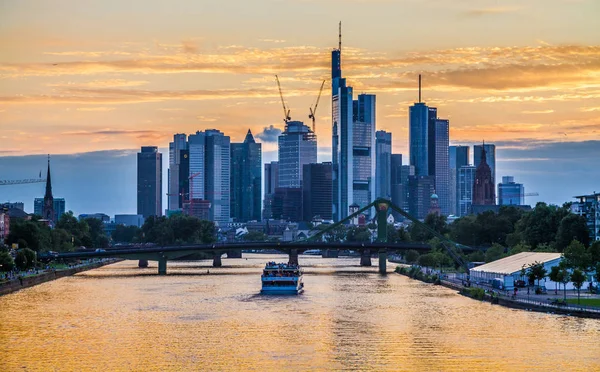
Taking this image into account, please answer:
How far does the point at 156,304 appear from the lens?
107250 millimetres

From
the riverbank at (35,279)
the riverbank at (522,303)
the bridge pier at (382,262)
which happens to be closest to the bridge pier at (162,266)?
the riverbank at (35,279)

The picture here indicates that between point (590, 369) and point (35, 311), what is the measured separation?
48541 millimetres

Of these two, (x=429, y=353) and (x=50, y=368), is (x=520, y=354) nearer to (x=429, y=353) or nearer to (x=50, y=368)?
(x=429, y=353)

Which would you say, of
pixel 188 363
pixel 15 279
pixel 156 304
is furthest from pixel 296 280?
pixel 188 363

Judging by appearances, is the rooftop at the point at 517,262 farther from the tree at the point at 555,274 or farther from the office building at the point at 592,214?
the office building at the point at 592,214

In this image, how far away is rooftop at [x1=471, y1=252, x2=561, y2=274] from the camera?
378 ft

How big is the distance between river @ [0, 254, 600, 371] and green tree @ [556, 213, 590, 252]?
24933 millimetres

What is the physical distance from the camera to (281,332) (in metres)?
83.0

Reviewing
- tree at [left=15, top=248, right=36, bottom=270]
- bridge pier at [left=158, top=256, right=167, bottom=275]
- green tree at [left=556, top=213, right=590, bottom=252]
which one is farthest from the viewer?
bridge pier at [left=158, top=256, right=167, bottom=275]

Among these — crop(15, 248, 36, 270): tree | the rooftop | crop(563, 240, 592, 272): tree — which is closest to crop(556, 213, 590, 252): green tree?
the rooftop

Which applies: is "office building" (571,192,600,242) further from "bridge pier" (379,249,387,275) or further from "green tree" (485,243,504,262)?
"bridge pier" (379,249,387,275)

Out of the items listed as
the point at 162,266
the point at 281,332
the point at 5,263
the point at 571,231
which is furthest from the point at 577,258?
the point at 162,266

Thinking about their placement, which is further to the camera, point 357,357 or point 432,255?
point 432,255

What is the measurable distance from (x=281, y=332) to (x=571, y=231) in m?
68.9
